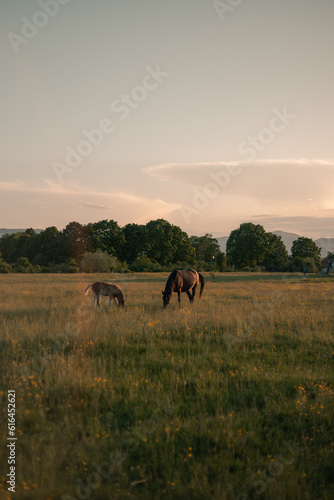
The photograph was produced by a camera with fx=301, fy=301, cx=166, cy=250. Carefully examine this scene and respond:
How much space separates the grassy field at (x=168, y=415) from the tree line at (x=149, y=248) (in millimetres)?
56942

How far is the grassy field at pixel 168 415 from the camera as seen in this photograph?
12.3 feet

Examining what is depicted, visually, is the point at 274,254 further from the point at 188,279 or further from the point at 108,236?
the point at 188,279

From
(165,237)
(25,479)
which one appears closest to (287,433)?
(25,479)

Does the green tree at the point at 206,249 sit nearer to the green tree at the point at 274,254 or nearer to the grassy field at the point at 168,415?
the green tree at the point at 274,254

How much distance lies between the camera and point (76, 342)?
8.59 m

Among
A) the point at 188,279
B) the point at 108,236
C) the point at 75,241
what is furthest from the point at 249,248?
the point at 188,279

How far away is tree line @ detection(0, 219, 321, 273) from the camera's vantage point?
251 ft

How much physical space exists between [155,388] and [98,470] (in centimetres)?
218

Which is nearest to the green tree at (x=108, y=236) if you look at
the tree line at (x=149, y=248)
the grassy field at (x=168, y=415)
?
the tree line at (x=149, y=248)

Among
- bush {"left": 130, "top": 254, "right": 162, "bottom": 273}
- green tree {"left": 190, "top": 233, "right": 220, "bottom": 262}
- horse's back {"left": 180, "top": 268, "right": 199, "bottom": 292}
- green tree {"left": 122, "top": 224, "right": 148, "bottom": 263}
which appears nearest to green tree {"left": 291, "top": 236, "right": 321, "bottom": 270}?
green tree {"left": 190, "top": 233, "right": 220, "bottom": 262}

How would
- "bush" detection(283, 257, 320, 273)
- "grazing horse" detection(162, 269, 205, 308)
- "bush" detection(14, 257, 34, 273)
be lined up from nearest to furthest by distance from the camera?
"grazing horse" detection(162, 269, 205, 308), "bush" detection(14, 257, 34, 273), "bush" detection(283, 257, 320, 273)

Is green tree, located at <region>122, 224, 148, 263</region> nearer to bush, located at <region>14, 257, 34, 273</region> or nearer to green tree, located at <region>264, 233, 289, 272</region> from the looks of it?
bush, located at <region>14, 257, 34, 273</region>

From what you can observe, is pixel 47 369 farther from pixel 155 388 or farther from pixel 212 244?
pixel 212 244

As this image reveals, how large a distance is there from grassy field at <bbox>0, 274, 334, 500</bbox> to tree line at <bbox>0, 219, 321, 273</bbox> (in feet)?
187
